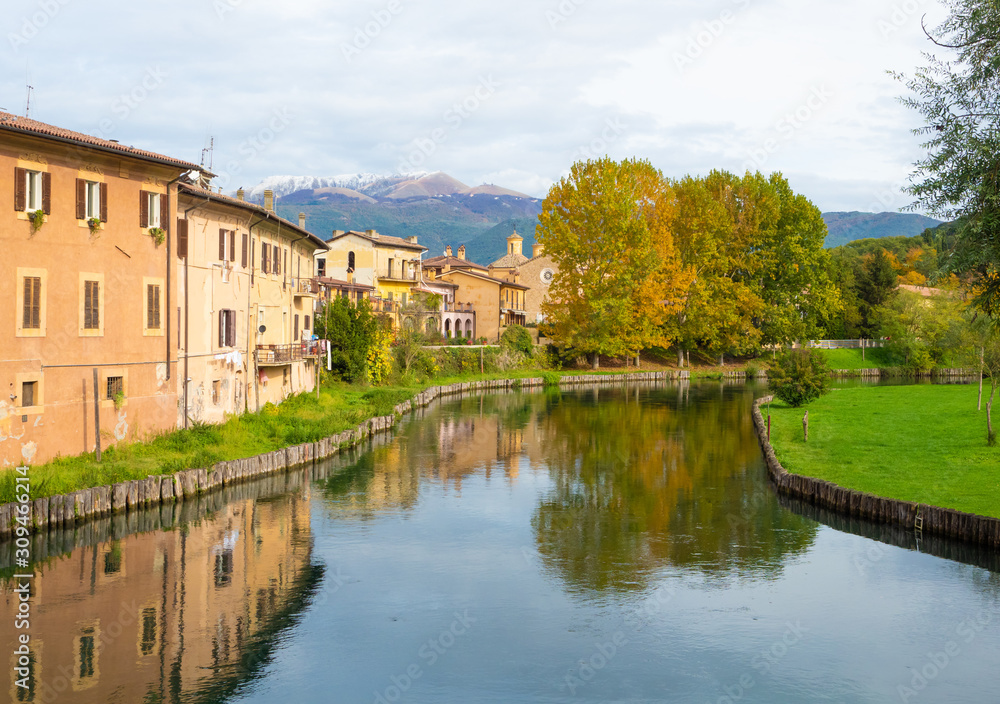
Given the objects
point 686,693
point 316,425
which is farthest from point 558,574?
point 316,425

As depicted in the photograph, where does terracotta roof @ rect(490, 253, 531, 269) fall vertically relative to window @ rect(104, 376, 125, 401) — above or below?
above

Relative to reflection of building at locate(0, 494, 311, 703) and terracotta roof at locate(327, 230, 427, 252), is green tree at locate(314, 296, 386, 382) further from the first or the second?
reflection of building at locate(0, 494, 311, 703)

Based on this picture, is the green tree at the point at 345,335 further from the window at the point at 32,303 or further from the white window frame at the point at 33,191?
the white window frame at the point at 33,191

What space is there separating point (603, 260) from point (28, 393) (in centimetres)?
5755

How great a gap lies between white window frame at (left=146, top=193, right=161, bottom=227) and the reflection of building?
11678mm

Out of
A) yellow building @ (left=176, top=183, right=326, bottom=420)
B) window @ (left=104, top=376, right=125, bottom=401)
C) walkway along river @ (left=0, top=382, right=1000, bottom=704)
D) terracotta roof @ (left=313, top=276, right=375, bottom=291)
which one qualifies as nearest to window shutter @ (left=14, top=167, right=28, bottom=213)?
window @ (left=104, top=376, right=125, bottom=401)

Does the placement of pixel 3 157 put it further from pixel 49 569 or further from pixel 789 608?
pixel 789 608

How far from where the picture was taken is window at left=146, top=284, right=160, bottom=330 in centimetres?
3269

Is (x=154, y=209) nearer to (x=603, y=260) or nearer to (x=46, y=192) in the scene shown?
(x=46, y=192)

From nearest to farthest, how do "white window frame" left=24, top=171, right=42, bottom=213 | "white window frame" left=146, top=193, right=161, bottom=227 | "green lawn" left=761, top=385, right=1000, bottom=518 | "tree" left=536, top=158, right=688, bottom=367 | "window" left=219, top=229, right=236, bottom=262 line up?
"white window frame" left=24, top=171, right=42, bottom=213 < "green lawn" left=761, top=385, right=1000, bottom=518 < "white window frame" left=146, top=193, right=161, bottom=227 < "window" left=219, top=229, right=236, bottom=262 < "tree" left=536, top=158, right=688, bottom=367

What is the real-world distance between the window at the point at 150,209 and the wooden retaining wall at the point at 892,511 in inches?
992

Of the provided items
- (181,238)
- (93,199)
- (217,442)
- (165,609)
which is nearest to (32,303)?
(93,199)

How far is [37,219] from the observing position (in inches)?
1102

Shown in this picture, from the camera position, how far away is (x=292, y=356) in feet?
158
